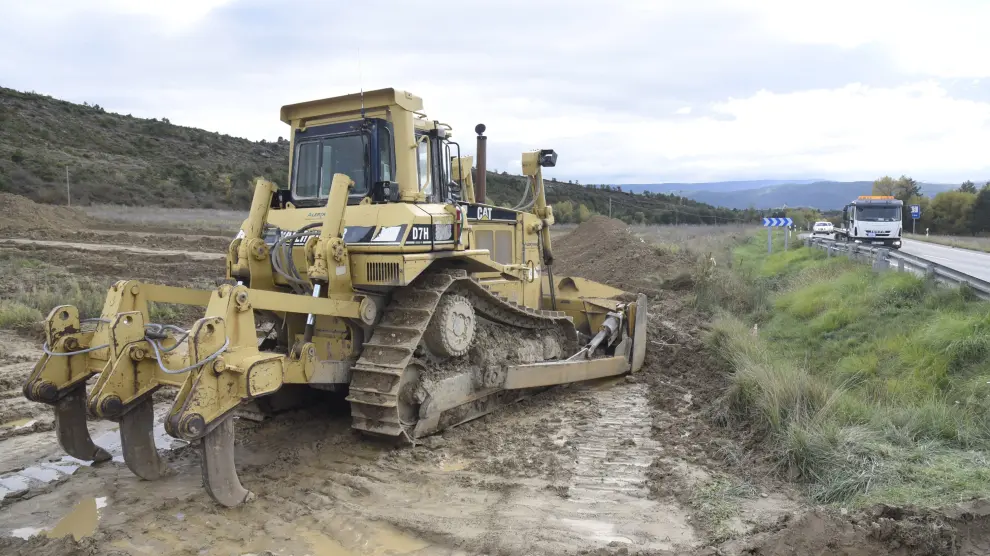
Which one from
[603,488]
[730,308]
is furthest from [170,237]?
[603,488]

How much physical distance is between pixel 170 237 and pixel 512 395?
20.0 metres

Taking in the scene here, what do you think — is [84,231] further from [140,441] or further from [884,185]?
[884,185]

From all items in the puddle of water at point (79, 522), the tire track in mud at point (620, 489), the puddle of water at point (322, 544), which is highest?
the puddle of water at point (79, 522)

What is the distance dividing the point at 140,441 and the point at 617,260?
51.4 ft

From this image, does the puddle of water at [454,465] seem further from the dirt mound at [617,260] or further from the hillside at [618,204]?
the hillside at [618,204]

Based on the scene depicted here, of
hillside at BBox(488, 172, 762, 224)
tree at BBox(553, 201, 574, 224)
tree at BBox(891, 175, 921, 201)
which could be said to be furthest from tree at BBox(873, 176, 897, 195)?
tree at BBox(553, 201, 574, 224)

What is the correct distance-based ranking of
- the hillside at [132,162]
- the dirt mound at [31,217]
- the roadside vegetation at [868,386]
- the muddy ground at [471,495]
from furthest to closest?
1. the hillside at [132,162]
2. the dirt mound at [31,217]
3. the roadside vegetation at [868,386]
4. the muddy ground at [471,495]

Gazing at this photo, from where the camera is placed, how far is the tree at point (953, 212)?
49281mm

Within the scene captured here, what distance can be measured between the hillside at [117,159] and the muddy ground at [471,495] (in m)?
31.8

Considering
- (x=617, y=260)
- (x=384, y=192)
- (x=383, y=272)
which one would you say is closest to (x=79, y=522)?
(x=383, y=272)

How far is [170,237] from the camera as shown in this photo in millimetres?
24125

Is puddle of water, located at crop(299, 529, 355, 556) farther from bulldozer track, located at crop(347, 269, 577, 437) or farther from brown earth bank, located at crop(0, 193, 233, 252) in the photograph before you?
brown earth bank, located at crop(0, 193, 233, 252)

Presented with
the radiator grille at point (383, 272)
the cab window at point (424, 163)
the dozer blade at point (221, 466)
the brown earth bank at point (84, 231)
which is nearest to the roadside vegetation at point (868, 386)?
the radiator grille at point (383, 272)

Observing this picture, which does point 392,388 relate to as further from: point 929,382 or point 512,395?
point 929,382
